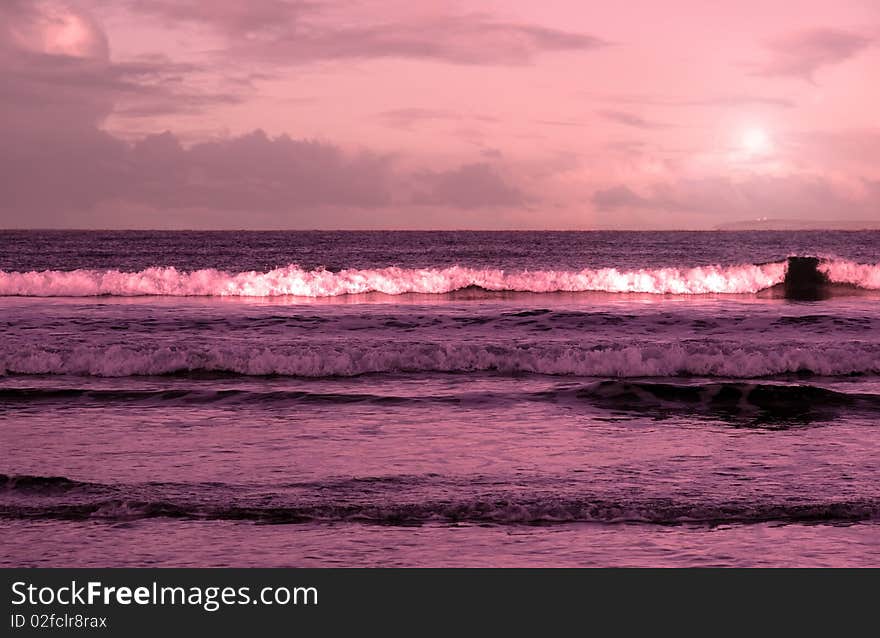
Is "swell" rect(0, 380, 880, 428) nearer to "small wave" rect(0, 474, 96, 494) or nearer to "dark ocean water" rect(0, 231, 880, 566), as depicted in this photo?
"dark ocean water" rect(0, 231, 880, 566)

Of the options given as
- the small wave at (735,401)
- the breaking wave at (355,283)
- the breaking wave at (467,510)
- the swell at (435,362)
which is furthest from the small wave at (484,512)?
the breaking wave at (355,283)

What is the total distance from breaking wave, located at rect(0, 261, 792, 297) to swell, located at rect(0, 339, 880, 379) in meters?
17.6

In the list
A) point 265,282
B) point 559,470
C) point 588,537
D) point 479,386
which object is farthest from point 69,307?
point 588,537

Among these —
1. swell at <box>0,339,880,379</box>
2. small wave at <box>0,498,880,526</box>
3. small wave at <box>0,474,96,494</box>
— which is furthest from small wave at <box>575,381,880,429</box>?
small wave at <box>0,474,96,494</box>

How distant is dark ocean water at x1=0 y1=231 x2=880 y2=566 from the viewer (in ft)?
29.3

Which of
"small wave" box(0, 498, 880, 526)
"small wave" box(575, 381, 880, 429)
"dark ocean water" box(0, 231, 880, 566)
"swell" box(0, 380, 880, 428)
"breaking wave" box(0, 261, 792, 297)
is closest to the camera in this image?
"dark ocean water" box(0, 231, 880, 566)

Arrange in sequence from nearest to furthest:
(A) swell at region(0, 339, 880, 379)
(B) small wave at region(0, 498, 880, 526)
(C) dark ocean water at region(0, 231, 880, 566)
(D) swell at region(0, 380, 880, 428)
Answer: (C) dark ocean water at region(0, 231, 880, 566), (B) small wave at region(0, 498, 880, 526), (D) swell at region(0, 380, 880, 428), (A) swell at region(0, 339, 880, 379)

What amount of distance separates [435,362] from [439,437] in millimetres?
6990

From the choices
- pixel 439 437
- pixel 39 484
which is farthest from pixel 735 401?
pixel 39 484

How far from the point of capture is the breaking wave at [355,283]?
38812mm

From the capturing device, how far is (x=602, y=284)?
40.7 m

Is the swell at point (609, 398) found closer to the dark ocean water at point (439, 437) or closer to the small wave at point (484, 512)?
the dark ocean water at point (439, 437)
